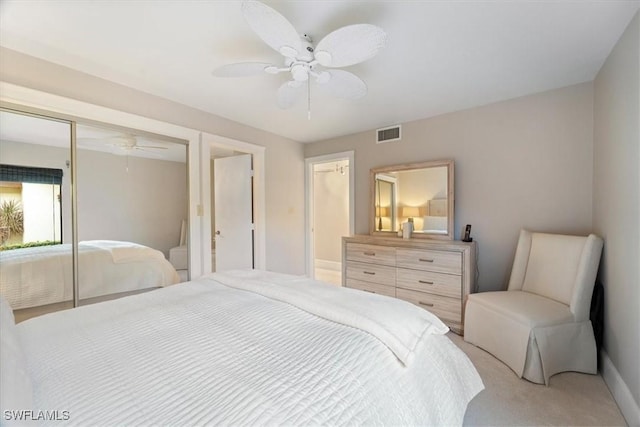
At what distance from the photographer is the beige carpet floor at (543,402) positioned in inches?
61.4

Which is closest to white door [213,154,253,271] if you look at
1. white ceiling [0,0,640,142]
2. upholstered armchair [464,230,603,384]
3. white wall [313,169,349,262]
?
white ceiling [0,0,640,142]

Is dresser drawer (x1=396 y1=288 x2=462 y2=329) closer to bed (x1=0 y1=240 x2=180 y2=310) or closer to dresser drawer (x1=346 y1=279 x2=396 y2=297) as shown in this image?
dresser drawer (x1=346 y1=279 x2=396 y2=297)

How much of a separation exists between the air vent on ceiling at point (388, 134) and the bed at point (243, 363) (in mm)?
2618

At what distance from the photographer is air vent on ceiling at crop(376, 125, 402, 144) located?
11.6 ft

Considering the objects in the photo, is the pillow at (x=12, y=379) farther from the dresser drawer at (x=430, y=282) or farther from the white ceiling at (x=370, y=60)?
the dresser drawer at (x=430, y=282)

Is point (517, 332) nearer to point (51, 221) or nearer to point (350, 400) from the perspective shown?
point (350, 400)

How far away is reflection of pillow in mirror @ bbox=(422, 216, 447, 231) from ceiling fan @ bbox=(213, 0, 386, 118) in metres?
1.86

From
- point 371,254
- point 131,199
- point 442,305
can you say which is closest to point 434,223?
point 371,254

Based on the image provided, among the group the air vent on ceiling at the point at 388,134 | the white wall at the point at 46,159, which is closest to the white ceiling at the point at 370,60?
the white wall at the point at 46,159

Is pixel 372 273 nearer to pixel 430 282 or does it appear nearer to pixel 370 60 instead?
pixel 430 282

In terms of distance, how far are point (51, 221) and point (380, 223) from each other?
10.9 ft

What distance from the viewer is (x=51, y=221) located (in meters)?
2.13

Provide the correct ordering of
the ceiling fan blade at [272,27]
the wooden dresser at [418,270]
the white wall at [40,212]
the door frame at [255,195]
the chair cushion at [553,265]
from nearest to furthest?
the ceiling fan blade at [272,27] < the white wall at [40,212] < the chair cushion at [553,265] < the wooden dresser at [418,270] < the door frame at [255,195]

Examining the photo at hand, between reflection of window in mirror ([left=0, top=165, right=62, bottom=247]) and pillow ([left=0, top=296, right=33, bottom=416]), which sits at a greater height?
reflection of window in mirror ([left=0, top=165, right=62, bottom=247])
